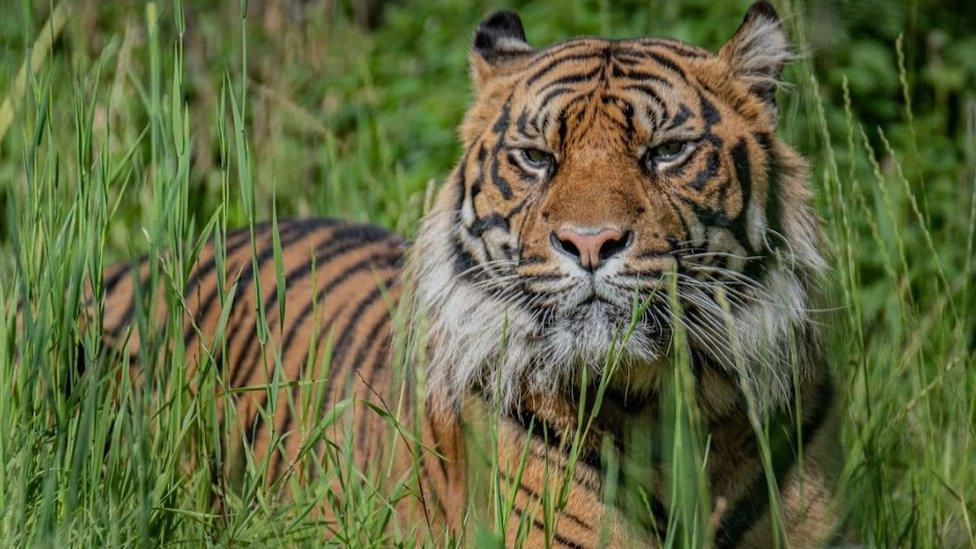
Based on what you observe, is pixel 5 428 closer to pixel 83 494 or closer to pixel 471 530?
pixel 83 494

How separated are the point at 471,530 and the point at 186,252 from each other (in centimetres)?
75

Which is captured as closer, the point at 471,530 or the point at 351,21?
the point at 471,530

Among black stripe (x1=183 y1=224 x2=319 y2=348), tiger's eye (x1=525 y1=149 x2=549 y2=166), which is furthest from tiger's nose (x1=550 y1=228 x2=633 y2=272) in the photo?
black stripe (x1=183 y1=224 x2=319 y2=348)

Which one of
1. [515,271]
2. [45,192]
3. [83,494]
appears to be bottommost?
[83,494]

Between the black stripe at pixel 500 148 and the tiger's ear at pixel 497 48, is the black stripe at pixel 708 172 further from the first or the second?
the tiger's ear at pixel 497 48

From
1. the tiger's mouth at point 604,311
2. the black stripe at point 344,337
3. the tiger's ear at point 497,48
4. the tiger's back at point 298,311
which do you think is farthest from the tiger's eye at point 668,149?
the black stripe at point 344,337

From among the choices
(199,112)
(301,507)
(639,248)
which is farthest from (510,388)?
(199,112)

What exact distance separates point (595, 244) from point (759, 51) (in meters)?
0.70

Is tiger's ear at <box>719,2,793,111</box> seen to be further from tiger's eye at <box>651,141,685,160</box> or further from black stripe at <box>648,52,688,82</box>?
tiger's eye at <box>651,141,685,160</box>

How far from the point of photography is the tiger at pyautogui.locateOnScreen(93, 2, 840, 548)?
245 cm

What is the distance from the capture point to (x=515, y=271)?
257 cm

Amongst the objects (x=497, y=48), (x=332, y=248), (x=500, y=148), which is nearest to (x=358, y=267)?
(x=332, y=248)

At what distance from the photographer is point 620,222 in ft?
7.91

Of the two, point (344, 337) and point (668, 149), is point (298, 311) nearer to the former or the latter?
point (344, 337)
